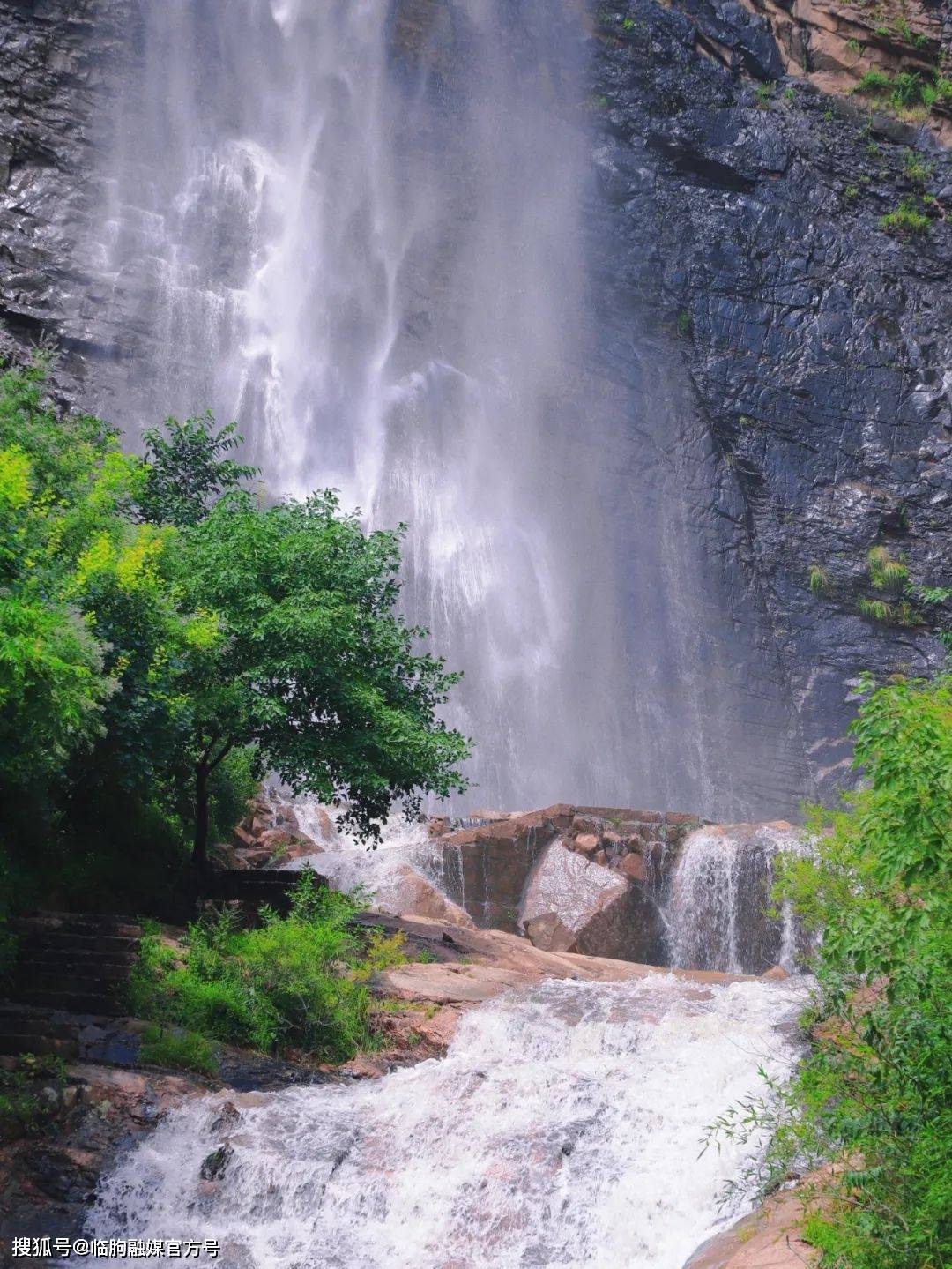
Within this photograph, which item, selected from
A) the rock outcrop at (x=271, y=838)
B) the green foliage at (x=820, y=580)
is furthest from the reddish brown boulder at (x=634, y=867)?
the green foliage at (x=820, y=580)

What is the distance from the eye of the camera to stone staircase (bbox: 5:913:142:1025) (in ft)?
41.5

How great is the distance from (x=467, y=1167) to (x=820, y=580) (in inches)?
1134

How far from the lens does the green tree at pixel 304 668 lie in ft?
52.1

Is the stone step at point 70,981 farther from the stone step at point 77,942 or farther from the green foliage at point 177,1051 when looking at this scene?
the green foliage at point 177,1051

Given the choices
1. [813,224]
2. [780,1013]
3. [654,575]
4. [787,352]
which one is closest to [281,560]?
[780,1013]

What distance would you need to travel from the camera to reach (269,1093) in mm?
11758

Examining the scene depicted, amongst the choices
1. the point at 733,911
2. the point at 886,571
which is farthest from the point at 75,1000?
the point at 886,571

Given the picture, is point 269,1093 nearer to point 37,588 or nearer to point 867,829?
point 37,588

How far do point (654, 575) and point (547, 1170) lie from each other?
1145 inches

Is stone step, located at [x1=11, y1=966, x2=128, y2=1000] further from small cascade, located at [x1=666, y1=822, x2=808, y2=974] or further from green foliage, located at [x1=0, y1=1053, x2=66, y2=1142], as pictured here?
small cascade, located at [x1=666, y1=822, x2=808, y2=974]

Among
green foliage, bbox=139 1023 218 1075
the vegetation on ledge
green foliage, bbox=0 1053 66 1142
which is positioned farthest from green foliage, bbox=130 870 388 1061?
green foliage, bbox=0 1053 66 1142

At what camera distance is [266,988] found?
1348 cm

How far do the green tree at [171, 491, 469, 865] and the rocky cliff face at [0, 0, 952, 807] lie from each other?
736 inches

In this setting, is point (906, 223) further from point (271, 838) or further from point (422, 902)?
point (271, 838)
